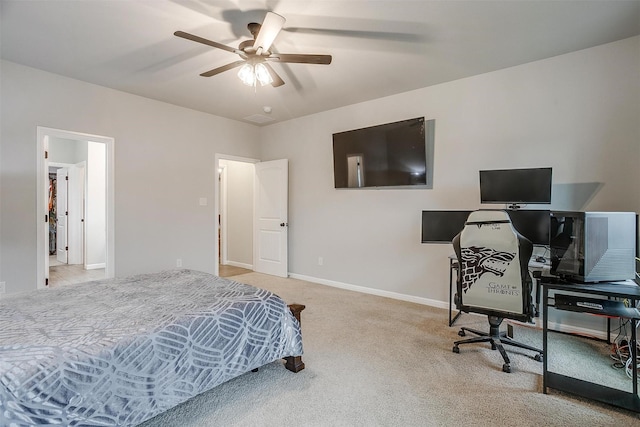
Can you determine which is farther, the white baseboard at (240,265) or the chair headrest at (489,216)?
the white baseboard at (240,265)

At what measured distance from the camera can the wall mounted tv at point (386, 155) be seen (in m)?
3.77

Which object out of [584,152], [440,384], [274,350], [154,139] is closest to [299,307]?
[274,350]

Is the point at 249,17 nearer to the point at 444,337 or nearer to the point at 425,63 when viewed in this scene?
the point at 425,63

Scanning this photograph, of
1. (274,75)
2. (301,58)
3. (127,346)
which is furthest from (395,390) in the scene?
(274,75)

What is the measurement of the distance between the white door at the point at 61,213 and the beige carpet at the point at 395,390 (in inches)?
254

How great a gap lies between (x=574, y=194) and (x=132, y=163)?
5214 mm

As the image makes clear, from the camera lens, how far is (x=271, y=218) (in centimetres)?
539

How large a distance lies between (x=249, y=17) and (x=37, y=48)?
2.22 m

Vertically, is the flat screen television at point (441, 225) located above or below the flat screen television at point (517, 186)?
below

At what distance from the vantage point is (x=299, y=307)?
2.30 m

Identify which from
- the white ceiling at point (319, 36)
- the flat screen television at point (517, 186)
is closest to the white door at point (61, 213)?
the white ceiling at point (319, 36)

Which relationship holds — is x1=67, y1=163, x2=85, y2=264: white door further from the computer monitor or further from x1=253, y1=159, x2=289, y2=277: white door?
the computer monitor

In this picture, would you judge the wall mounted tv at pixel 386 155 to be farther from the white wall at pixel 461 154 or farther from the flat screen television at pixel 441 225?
the flat screen television at pixel 441 225

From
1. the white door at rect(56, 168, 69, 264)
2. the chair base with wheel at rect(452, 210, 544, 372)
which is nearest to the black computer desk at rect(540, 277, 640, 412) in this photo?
the chair base with wheel at rect(452, 210, 544, 372)
